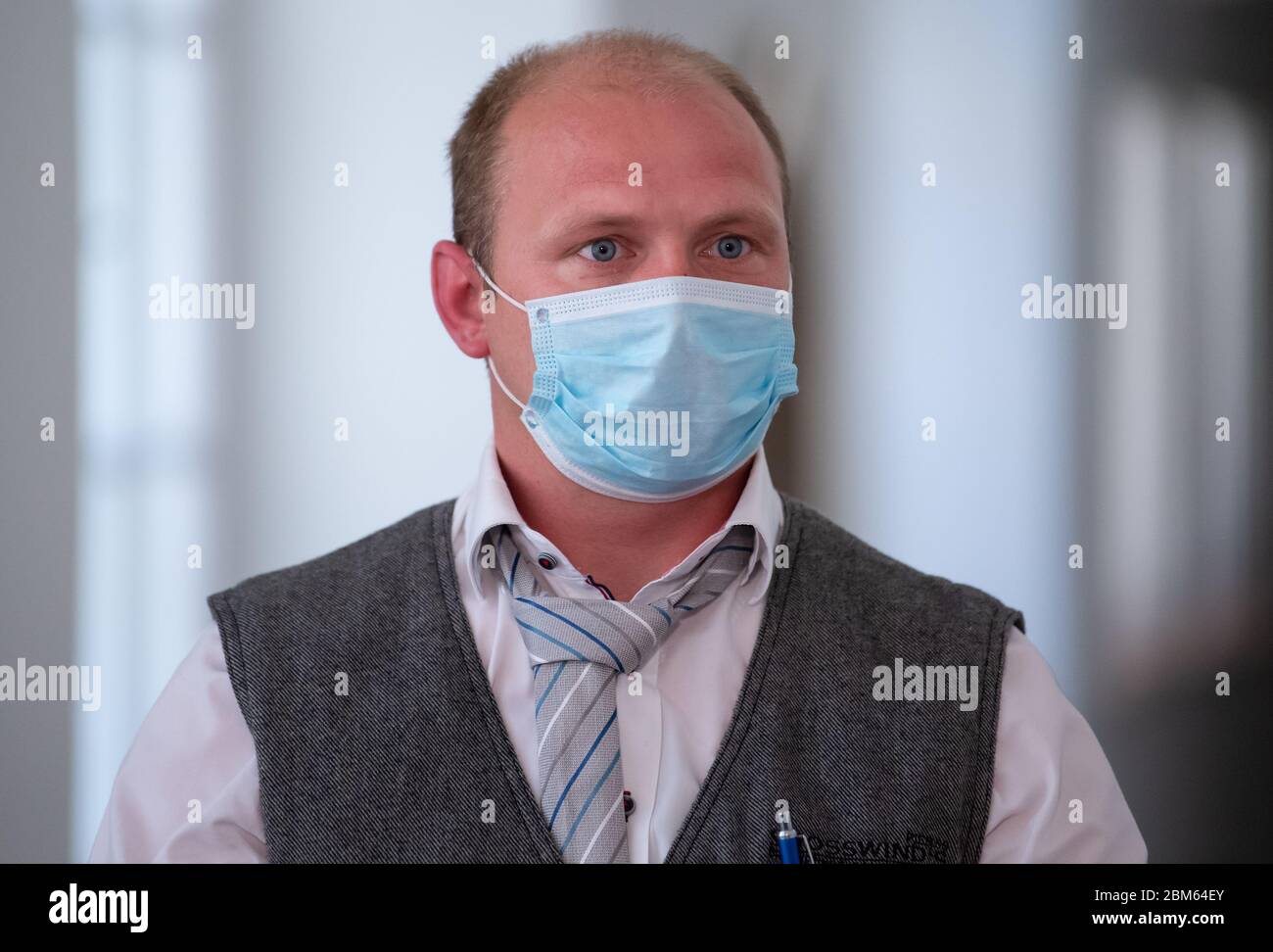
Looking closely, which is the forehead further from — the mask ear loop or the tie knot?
the tie knot

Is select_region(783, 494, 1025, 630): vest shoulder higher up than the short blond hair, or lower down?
lower down

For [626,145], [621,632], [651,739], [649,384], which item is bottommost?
[651,739]

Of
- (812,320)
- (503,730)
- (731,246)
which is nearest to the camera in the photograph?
(503,730)

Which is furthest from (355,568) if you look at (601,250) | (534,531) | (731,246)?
(731,246)

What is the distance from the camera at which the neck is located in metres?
1.40

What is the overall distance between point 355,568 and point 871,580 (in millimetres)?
582

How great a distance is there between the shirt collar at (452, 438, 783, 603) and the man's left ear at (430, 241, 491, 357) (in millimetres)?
140

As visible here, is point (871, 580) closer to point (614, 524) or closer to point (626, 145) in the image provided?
point (614, 524)

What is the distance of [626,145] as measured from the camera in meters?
1.34

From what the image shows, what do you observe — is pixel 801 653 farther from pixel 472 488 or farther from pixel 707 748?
pixel 472 488

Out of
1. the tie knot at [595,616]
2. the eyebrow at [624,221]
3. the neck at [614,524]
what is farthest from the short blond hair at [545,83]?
the tie knot at [595,616]

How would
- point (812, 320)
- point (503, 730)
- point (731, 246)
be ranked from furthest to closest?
point (812, 320), point (731, 246), point (503, 730)

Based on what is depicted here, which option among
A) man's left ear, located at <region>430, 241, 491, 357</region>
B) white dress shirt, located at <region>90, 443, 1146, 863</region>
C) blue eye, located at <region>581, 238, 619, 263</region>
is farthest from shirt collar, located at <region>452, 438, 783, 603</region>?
blue eye, located at <region>581, 238, 619, 263</region>
